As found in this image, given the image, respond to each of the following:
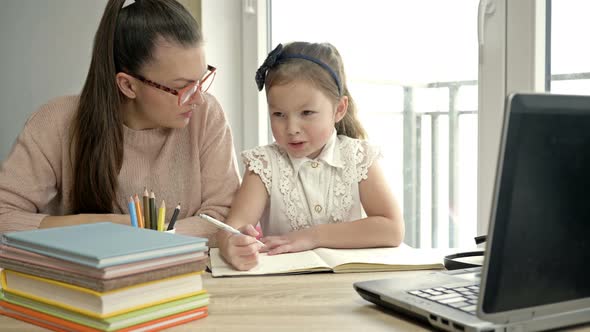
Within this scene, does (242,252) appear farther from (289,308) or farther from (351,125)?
(351,125)

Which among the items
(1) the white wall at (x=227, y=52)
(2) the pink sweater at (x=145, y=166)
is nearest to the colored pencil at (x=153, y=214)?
(2) the pink sweater at (x=145, y=166)

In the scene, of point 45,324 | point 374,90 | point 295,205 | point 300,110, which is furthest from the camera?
point 374,90

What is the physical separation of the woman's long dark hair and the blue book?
25.0 inches

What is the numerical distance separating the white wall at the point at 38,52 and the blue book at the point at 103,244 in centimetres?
193

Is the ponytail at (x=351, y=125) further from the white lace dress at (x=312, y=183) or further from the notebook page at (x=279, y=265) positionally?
the notebook page at (x=279, y=265)

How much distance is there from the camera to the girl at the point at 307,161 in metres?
1.48

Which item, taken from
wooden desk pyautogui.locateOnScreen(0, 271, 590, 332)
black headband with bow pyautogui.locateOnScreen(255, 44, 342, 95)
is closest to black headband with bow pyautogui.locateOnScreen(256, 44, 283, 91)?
black headband with bow pyautogui.locateOnScreen(255, 44, 342, 95)

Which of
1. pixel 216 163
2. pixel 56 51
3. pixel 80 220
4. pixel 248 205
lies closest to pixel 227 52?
pixel 56 51

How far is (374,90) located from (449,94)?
0.43 metres

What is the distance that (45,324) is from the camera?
29.5 inches

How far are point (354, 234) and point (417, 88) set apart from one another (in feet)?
3.59

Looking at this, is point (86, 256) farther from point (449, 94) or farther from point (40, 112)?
point (449, 94)

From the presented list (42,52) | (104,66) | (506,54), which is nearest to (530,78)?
(506,54)

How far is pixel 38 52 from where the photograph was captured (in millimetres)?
2570
